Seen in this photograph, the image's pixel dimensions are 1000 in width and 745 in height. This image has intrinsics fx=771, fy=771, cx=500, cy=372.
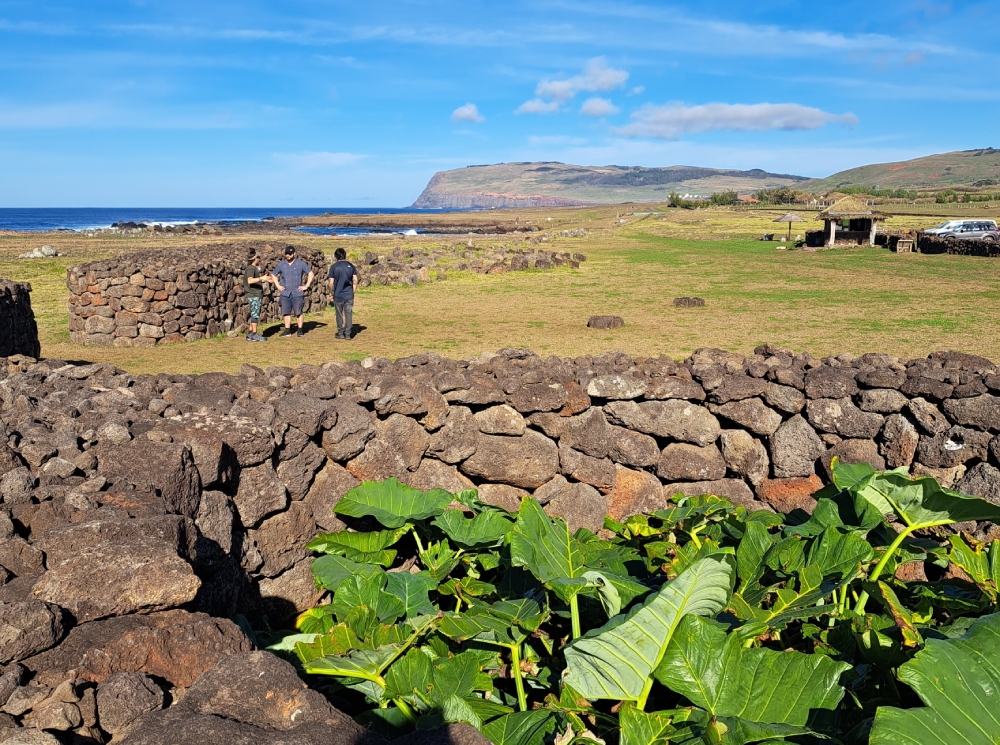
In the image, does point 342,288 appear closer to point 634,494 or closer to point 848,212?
point 634,494

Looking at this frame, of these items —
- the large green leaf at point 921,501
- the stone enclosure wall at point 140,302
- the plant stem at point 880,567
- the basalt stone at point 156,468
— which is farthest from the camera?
the stone enclosure wall at point 140,302

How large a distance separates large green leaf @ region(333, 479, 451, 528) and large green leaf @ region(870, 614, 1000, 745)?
2.78 meters

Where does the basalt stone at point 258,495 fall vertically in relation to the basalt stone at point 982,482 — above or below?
above

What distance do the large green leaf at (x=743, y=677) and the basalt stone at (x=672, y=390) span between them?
3766mm

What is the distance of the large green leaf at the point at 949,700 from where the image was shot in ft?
6.62

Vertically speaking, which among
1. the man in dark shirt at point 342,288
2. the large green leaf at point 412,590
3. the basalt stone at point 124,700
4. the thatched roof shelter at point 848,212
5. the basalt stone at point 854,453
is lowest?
the basalt stone at point 854,453

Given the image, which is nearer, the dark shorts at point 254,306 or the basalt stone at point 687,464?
the basalt stone at point 687,464

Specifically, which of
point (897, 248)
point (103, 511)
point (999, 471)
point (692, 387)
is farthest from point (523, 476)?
point (897, 248)

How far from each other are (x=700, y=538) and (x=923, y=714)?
261 centimetres

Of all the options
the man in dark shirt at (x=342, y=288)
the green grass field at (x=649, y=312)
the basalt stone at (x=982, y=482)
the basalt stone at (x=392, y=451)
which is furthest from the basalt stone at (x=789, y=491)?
the man in dark shirt at (x=342, y=288)

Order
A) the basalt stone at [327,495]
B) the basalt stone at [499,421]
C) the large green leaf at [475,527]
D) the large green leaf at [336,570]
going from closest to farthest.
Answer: the large green leaf at [336,570] → the large green leaf at [475,527] → the basalt stone at [327,495] → the basalt stone at [499,421]

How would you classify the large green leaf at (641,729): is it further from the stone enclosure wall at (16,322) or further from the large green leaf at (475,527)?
the stone enclosure wall at (16,322)

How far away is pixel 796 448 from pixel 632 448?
4.54 ft

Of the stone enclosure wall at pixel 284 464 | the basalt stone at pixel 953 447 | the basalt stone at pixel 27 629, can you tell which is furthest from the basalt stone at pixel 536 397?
the basalt stone at pixel 27 629
